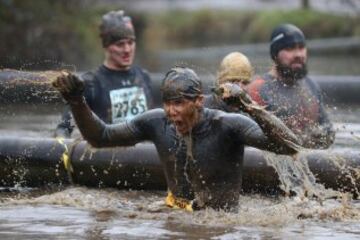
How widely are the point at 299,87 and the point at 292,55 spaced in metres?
0.37

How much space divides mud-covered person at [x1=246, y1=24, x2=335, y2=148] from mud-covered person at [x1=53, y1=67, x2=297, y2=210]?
6.34 ft

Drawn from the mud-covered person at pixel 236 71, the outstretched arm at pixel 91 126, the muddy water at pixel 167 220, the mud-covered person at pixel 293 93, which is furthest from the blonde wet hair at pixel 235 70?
the outstretched arm at pixel 91 126

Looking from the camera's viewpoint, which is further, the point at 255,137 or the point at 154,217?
the point at 154,217

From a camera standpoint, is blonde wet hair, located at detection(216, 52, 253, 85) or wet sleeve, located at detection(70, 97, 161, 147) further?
blonde wet hair, located at detection(216, 52, 253, 85)

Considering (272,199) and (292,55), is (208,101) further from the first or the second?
(292,55)

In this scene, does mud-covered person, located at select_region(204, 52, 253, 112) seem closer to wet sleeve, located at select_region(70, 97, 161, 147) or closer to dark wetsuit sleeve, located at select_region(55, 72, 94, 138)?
wet sleeve, located at select_region(70, 97, 161, 147)

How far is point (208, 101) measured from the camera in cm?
870

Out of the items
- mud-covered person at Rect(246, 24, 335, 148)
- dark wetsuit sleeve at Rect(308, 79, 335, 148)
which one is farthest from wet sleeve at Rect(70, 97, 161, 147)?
dark wetsuit sleeve at Rect(308, 79, 335, 148)

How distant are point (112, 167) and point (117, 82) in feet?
5.11

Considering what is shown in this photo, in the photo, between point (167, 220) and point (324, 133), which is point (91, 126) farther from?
point (324, 133)

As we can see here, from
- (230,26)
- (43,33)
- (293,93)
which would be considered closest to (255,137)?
(293,93)

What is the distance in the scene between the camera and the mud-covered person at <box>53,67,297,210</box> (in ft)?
23.6

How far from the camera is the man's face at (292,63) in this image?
1009 cm

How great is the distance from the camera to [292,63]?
1023 centimetres
